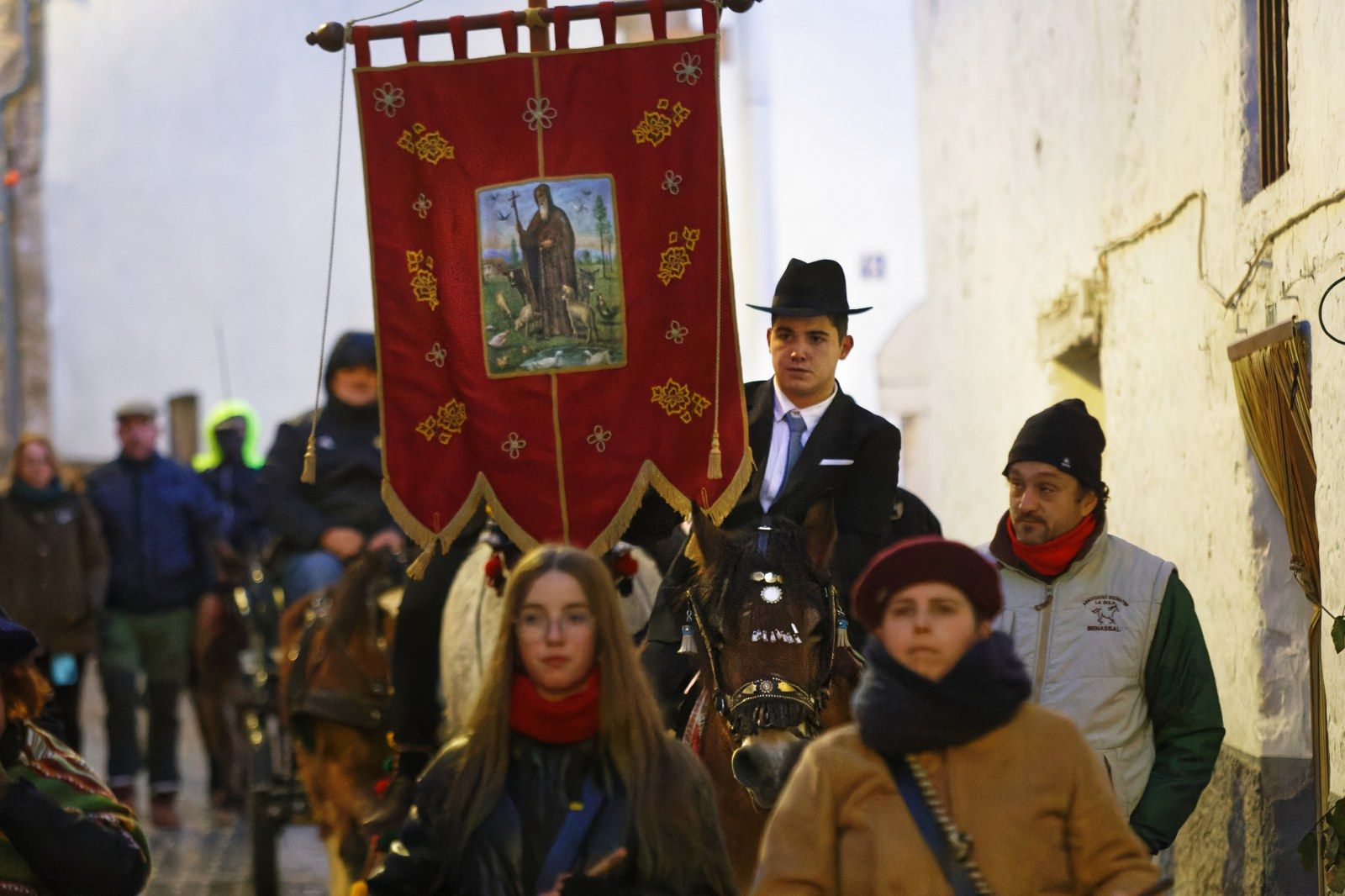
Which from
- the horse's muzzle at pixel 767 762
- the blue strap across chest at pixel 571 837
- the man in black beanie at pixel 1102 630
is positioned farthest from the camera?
the man in black beanie at pixel 1102 630

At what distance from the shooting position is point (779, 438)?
24.1 feet

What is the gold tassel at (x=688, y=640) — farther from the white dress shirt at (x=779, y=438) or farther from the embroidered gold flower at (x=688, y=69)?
the embroidered gold flower at (x=688, y=69)

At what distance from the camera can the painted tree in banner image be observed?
757 cm

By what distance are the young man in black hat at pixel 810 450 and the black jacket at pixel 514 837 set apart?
2.05 meters

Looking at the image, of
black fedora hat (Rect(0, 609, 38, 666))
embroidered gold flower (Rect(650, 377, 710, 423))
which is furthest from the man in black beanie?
black fedora hat (Rect(0, 609, 38, 666))

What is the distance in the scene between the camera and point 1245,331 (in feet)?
26.3

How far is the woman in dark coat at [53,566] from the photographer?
513 inches

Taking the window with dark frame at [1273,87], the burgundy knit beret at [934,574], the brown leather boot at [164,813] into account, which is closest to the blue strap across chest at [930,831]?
the burgundy knit beret at [934,574]

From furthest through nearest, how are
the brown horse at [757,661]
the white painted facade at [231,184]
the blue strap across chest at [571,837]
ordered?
1. the white painted facade at [231,184]
2. the brown horse at [757,661]
3. the blue strap across chest at [571,837]

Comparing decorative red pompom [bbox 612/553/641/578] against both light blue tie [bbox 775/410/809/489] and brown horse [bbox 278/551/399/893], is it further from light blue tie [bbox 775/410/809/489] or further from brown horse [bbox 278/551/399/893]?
brown horse [bbox 278/551/399/893]

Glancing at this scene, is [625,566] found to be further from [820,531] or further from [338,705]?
[338,705]

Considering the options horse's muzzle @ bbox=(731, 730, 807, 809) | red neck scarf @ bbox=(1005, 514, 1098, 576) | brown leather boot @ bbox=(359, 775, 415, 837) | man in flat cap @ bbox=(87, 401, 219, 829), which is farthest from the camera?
man in flat cap @ bbox=(87, 401, 219, 829)

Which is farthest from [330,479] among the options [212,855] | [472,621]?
[472,621]

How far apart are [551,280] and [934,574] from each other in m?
3.66
